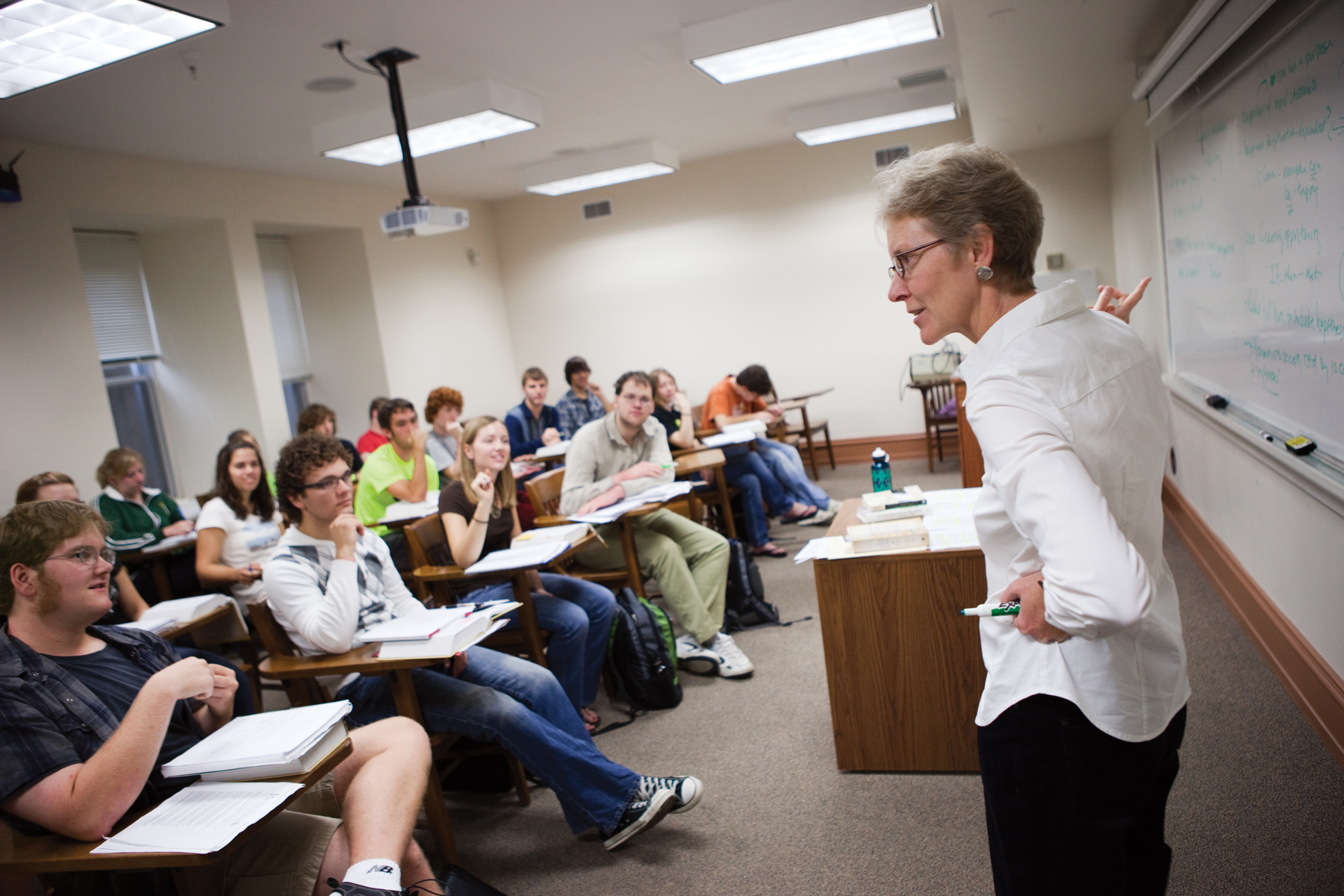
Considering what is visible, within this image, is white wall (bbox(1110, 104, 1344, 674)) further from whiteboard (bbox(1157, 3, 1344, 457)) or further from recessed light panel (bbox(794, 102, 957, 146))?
recessed light panel (bbox(794, 102, 957, 146))

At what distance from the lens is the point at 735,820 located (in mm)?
2383

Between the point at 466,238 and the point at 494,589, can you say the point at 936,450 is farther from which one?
the point at 494,589

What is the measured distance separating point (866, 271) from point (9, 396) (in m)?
6.42

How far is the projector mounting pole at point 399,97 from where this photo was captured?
4023 millimetres

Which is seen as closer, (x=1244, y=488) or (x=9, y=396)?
(x=1244, y=488)

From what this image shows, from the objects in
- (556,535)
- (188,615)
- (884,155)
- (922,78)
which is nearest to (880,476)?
(556,535)

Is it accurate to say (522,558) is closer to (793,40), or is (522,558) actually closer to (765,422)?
(793,40)

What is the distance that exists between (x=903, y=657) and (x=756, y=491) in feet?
9.27

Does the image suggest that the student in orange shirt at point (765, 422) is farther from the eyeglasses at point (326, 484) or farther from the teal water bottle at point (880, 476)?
the eyeglasses at point (326, 484)

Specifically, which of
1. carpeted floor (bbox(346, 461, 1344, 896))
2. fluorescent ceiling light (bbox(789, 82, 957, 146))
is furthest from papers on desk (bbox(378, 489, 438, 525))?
fluorescent ceiling light (bbox(789, 82, 957, 146))

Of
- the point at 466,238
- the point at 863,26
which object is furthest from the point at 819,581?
the point at 466,238

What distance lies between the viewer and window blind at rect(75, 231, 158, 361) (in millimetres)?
5621

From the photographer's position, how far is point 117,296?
5820mm

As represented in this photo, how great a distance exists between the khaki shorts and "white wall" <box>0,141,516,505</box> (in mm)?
3801
